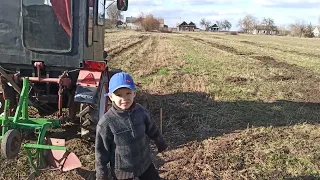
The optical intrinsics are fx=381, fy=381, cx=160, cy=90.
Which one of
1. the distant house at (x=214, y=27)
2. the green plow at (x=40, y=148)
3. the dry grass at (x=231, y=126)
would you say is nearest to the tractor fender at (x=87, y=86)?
the green plow at (x=40, y=148)

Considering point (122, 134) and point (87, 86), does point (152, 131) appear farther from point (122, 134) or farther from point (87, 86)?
point (87, 86)

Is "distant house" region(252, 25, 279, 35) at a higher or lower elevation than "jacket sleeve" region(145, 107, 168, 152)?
higher

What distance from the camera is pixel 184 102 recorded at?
8305mm

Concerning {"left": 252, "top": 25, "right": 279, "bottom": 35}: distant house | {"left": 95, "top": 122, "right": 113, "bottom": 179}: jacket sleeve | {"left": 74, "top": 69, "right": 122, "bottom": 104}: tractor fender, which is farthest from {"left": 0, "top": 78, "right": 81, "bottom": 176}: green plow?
{"left": 252, "top": 25, "right": 279, "bottom": 35}: distant house

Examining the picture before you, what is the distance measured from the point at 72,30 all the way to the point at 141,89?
14.9 feet

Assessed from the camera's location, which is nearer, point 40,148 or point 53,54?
point 40,148

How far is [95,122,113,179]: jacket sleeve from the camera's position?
3.07 m

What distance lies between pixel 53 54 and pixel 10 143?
1616mm

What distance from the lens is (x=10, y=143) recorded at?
3.96m

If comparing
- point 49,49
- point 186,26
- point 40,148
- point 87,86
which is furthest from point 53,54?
point 186,26

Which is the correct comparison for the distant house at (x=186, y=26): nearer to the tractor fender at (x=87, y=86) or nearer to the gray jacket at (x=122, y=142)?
the tractor fender at (x=87, y=86)

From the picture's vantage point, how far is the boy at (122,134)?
3.03 meters

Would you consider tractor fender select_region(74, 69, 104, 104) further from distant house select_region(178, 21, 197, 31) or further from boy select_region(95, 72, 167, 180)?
distant house select_region(178, 21, 197, 31)

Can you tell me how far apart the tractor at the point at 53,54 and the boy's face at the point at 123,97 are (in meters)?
1.91
